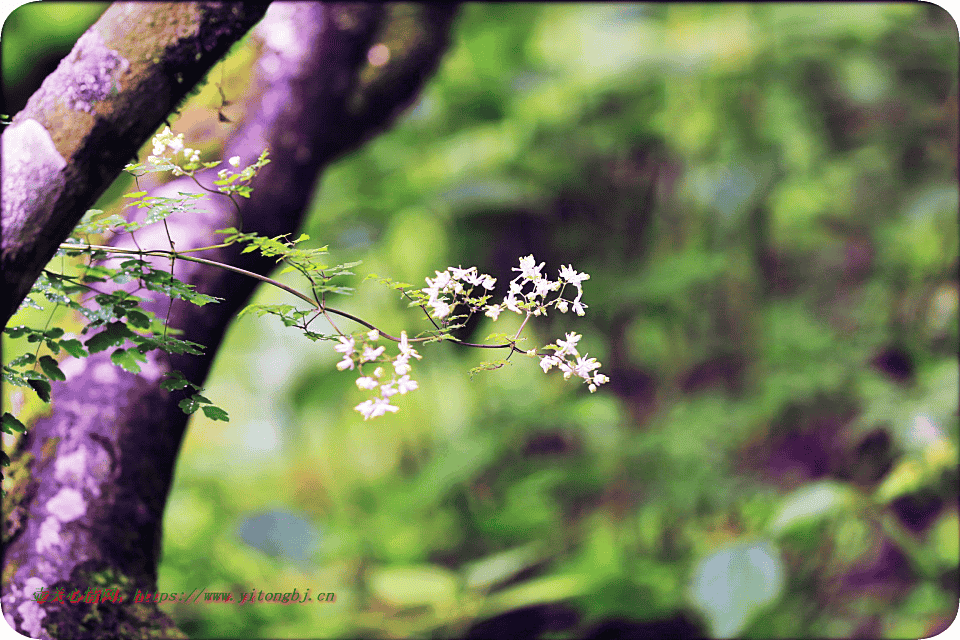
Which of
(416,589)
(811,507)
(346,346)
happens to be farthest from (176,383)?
(811,507)

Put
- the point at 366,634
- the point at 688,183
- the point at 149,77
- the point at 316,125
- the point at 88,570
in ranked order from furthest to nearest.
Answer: the point at 688,183 → the point at 366,634 → the point at 316,125 → the point at 88,570 → the point at 149,77

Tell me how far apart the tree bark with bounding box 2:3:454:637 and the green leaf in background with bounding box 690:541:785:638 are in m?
0.70

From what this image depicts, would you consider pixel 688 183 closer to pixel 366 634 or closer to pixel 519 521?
pixel 519 521

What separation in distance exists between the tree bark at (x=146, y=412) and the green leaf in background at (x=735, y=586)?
695 millimetres

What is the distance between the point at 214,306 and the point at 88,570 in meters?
0.21

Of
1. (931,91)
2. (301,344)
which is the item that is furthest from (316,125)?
(931,91)

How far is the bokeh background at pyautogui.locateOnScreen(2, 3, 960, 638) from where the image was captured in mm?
1069

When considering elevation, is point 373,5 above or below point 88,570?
above

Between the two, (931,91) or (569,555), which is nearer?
(569,555)

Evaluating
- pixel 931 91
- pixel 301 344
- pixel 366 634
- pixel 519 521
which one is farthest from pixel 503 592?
pixel 931 91

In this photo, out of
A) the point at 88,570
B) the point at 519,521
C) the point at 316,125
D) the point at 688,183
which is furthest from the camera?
the point at 688,183

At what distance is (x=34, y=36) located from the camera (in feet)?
2.47

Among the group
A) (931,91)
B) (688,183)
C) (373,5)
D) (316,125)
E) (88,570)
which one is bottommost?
(88,570)

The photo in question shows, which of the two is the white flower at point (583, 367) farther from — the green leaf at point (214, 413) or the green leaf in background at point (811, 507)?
the green leaf in background at point (811, 507)
